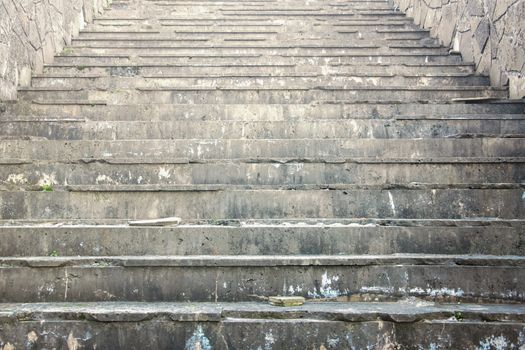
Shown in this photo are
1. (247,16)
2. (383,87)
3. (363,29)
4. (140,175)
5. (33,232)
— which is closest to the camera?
(33,232)

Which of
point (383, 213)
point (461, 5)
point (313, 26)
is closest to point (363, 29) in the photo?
point (313, 26)

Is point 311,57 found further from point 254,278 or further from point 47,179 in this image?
point 254,278

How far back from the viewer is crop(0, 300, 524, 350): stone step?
285 cm

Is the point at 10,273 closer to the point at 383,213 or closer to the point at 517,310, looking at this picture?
the point at 383,213

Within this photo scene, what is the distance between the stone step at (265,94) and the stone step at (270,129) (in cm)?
72

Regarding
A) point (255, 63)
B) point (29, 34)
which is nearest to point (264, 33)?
point (255, 63)

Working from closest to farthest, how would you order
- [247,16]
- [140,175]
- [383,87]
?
[140,175]
[383,87]
[247,16]

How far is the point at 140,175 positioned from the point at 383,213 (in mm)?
1597

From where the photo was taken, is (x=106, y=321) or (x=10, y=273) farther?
(x=10, y=273)

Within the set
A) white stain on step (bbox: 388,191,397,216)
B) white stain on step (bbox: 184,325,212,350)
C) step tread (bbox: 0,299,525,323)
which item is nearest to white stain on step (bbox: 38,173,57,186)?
step tread (bbox: 0,299,525,323)

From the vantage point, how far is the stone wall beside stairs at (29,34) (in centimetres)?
523

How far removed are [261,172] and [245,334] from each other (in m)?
1.40

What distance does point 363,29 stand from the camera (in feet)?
24.4

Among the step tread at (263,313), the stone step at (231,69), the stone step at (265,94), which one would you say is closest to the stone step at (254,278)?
the step tread at (263,313)
